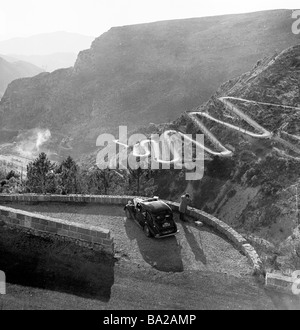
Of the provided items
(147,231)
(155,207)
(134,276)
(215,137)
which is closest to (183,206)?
(155,207)

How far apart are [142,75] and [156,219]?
125 m

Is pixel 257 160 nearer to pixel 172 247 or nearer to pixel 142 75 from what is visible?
pixel 172 247

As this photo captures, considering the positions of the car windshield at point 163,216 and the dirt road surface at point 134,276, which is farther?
the car windshield at point 163,216

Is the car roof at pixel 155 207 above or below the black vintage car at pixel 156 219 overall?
above

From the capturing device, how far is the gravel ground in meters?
13.0

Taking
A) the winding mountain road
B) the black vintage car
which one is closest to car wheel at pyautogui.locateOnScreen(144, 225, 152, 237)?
the black vintage car

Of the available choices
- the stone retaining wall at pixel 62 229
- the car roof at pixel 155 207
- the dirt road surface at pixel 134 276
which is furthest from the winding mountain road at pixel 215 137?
the stone retaining wall at pixel 62 229

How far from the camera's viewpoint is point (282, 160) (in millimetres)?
37812

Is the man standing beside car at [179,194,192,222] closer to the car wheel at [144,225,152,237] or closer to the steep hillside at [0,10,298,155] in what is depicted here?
the car wheel at [144,225,152,237]

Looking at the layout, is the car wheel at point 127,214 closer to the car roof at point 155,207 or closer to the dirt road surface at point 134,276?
the car roof at point 155,207

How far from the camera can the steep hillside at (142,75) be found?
118 metres

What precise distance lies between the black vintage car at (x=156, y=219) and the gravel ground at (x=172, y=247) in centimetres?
26

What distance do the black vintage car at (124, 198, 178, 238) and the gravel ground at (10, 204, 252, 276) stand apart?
26 centimetres

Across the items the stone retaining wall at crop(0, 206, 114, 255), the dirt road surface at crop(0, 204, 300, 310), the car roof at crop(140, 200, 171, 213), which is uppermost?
the car roof at crop(140, 200, 171, 213)
